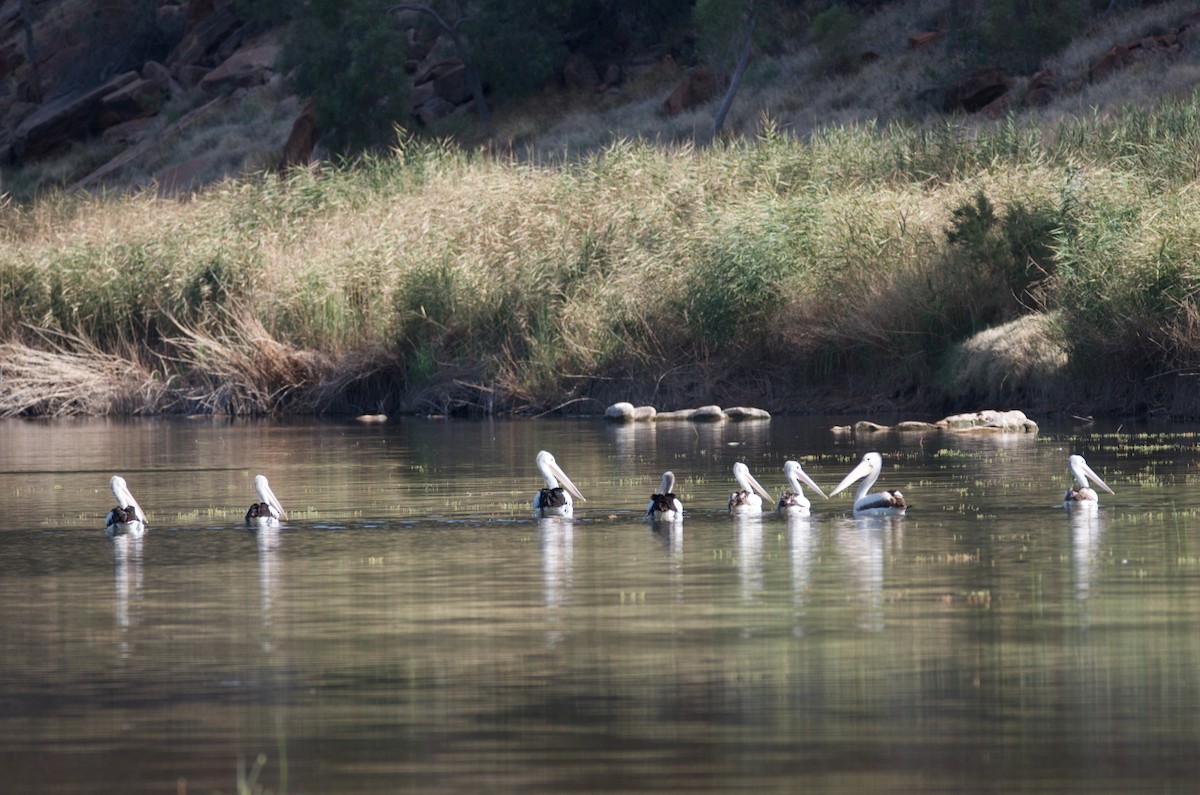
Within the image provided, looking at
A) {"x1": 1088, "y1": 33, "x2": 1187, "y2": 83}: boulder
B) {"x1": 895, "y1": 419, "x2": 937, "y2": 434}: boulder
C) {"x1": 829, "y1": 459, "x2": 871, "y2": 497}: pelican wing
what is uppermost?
{"x1": 1088, "y1": 33, "x2": 1187, "y2": 83}: boulder

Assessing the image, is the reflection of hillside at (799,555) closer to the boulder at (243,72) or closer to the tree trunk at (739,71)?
the tree trunk at (739,71)

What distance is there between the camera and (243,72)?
80.1m

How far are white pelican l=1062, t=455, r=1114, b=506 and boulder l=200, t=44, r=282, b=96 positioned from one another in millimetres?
65625

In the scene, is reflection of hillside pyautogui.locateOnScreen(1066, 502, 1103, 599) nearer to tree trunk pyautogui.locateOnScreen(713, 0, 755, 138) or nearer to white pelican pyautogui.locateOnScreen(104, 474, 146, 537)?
white pelican pyautogui.locateOnScreen(104, 474, 146, 537)

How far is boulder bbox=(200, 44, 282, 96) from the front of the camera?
79688 millimetres

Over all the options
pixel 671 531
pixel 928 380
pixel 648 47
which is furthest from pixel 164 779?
pixel 648 47

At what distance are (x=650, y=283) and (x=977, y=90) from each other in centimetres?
2345

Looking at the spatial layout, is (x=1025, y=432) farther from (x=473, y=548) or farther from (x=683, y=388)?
(x=473, y=548)

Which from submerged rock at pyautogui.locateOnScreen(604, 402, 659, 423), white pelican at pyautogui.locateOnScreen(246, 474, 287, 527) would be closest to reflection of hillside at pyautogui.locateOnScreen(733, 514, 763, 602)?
white pelican at pyautogui.locateOnScreen(246, 474, 287, 527)

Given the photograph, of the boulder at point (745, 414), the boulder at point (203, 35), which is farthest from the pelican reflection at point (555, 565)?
the boulder at point (203, 35)

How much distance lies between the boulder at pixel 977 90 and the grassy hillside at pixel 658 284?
16953 mm

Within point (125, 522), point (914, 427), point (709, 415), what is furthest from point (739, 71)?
point (125, 522)

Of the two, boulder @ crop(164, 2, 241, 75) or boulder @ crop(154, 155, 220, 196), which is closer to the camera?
boulder @ crop(154, 155, 220, 196)

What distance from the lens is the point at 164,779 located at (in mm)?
7512
